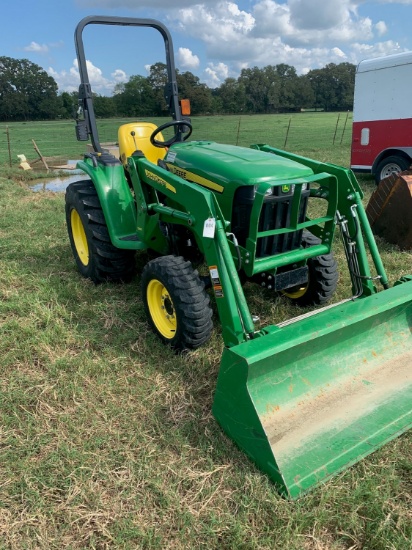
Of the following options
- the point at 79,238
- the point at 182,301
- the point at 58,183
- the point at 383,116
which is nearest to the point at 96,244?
the point at 79,238

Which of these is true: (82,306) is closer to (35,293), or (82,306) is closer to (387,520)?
(35,293)

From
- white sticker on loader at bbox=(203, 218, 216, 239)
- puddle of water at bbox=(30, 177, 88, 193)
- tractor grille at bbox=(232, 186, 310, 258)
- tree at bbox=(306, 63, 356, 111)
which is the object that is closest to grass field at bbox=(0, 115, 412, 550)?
tractor grille at bbox=(232, 186, 310, 258)

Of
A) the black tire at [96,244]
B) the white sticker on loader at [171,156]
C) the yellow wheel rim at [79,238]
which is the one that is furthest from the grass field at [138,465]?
the white sticker on loader at [171,156]

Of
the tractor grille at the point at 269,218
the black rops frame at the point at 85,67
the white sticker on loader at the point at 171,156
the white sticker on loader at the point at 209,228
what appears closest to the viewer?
the white sticker on loader at the point at 209,228

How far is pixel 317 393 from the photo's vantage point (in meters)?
2.48

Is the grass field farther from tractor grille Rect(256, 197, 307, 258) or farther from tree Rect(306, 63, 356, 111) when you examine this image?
tree Rect(306, 63, 356, 111)

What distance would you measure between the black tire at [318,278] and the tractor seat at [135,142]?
1.78 m

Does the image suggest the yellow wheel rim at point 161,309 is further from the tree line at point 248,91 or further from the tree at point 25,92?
the tree at point 25,92

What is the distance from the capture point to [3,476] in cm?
221

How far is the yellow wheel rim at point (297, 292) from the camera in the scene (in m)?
3.77

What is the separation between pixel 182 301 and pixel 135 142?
7.05 ft

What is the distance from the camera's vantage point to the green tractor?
228 cm

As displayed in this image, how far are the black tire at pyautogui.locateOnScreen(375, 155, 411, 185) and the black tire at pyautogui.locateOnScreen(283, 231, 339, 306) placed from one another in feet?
20.4

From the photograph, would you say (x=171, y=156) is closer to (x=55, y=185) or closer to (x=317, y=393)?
(x=317, y=393)
